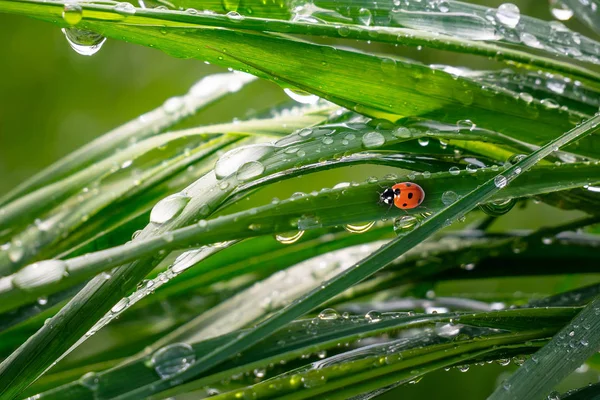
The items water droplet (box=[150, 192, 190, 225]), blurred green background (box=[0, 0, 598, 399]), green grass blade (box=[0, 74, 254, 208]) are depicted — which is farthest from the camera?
blurred green background (box=[0, 0, 598, 399])

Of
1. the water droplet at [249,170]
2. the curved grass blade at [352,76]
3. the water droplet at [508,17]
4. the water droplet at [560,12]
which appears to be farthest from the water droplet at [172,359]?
the water droplet at [560,12]

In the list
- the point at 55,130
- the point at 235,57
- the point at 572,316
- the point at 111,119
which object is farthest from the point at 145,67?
the point at 572,316

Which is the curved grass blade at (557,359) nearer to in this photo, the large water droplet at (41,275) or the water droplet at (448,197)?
the water droplet at (448,197)

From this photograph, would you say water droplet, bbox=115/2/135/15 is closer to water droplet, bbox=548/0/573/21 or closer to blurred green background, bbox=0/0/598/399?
water droplet, bbox=548/0/573/21

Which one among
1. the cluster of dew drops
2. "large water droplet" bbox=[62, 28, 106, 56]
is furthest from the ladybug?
"large water droplet" bbox=[62, 28, 106, 56]

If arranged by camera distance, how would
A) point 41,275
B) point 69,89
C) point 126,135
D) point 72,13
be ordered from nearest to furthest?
1. point 41,275
2. point 72,13
3. point 126,135
4. point 69,89

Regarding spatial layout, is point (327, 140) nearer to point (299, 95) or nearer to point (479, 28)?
point (299, 95)

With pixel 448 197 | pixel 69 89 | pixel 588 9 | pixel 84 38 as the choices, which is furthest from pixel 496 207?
pixel 69 89
